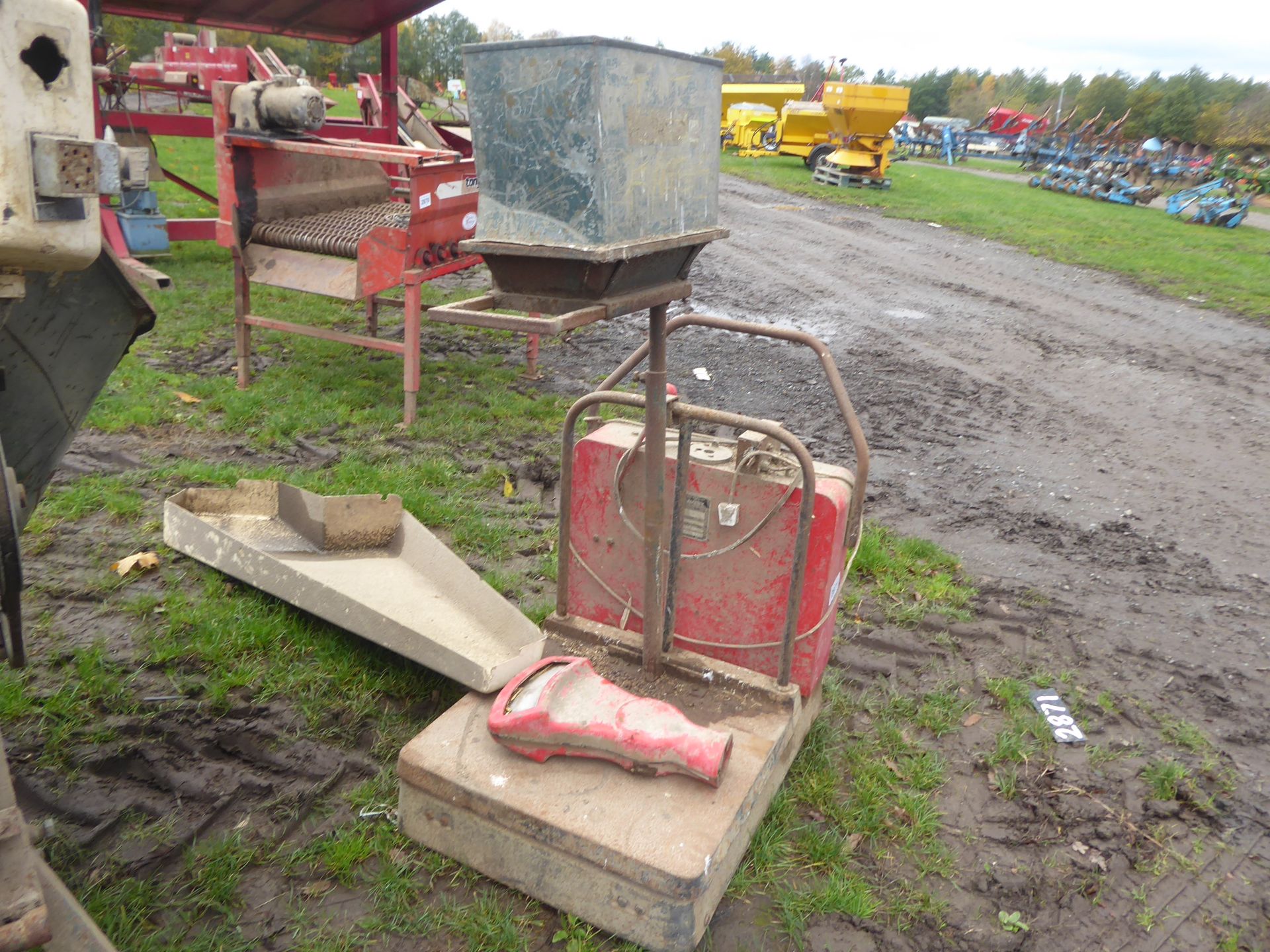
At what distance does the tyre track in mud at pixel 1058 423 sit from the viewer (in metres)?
3.70

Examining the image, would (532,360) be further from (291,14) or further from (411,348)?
(291,14)

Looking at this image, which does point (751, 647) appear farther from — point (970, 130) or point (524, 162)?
point (970, 130)

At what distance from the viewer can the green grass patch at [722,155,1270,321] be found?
10.4 meters

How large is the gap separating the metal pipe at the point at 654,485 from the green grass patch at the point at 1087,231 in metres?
8.98

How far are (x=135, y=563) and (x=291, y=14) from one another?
5343 mm

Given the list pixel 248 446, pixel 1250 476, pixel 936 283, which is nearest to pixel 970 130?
pixel 936 283

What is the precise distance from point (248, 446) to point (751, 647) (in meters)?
3.22

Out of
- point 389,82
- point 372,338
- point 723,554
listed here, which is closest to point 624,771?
point 723,554

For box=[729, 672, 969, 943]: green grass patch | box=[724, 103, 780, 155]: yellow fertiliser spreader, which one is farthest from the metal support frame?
box=[724, 103, 780, 155]: yellow fertiliser spreader

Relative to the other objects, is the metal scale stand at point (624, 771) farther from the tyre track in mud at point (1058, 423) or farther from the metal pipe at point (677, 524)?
the tyre track in mud at point (1058, 423)

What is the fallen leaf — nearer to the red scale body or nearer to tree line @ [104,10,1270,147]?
the red scale body

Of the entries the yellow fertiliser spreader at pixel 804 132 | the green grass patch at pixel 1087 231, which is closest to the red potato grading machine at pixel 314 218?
the green grass patch at pixel 1087 231

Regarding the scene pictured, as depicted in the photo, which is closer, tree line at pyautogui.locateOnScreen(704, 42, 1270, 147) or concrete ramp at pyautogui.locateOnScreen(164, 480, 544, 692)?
concrete ramp at pyautogui.locateOnScreen(164, 480, 544, 692)

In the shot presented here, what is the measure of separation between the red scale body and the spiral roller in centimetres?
273
